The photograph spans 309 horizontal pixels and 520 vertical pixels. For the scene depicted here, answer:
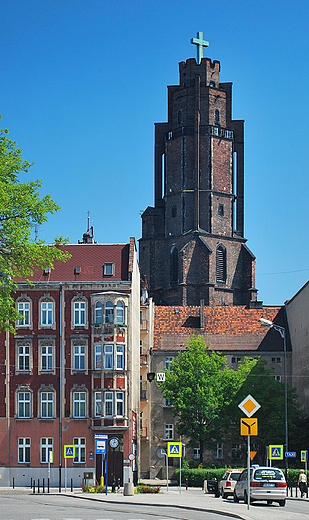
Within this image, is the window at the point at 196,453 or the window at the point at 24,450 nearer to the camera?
the window at the point at 24,450

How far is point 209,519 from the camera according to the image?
24.2m

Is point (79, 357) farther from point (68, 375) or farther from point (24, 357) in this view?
point (24, 357)

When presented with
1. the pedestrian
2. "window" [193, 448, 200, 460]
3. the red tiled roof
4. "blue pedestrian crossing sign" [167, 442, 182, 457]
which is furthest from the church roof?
"blue pedestrian crossing sign" [167, 442, 182, 457]

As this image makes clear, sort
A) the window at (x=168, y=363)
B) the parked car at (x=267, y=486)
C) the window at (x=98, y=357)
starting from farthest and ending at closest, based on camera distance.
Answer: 1. the window at (x=168, y=363)
2. the window at (x=98, y=357)
3. the parked car at (x=267, y=486)

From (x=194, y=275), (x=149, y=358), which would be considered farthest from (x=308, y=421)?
(x=194, y=275)

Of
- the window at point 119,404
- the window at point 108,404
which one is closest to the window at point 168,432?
the window at point 119,404

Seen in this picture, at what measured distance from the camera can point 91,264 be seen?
61094 millimetres

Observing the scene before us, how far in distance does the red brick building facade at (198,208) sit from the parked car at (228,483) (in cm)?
5497

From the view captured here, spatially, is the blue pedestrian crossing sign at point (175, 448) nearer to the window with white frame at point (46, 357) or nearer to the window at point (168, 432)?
the window with white frame at point (46, 357)

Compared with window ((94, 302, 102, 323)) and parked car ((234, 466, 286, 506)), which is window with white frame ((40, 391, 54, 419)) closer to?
window ((94, 302, 102, 323))

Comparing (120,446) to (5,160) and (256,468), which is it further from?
(5,160)

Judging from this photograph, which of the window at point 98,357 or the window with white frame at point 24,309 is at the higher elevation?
the window with white frame at point 24,309

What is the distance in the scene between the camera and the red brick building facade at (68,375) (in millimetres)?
57312

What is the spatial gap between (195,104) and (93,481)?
61365 mm
